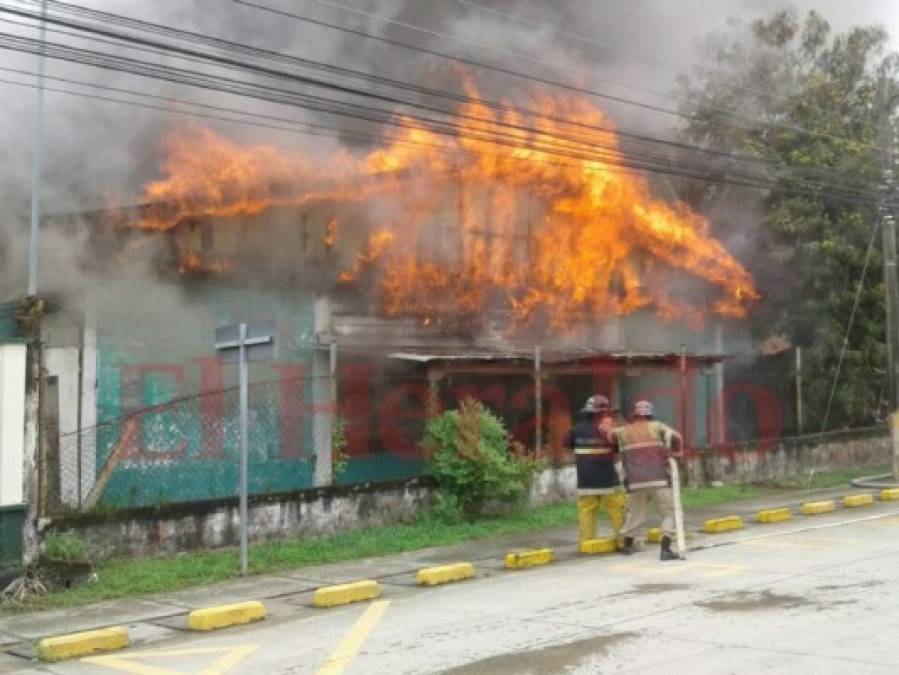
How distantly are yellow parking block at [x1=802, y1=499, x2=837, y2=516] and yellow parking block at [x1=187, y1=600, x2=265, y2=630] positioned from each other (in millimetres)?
7849

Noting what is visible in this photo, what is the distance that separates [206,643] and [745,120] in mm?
15984

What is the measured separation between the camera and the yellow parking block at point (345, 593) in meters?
7.52

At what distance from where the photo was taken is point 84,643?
20.6ft

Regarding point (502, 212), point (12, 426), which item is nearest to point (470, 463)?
point (12, 426)

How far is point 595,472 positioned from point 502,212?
24.4 ft

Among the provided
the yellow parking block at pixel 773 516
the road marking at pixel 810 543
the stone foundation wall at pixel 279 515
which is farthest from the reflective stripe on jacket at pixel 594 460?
the yellow parking block at pixel 773 516

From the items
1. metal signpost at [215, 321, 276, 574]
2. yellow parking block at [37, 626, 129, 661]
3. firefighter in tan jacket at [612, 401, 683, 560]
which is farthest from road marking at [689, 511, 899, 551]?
yellow parking block at [37, 626, 129, 661]

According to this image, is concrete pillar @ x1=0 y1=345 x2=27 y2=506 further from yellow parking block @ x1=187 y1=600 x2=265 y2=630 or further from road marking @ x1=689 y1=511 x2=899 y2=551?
road marking @ x1=689 y1=511 x2=899 y2=551

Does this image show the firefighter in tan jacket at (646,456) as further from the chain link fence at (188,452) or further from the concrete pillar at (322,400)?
the concrete pillar at (322,400)

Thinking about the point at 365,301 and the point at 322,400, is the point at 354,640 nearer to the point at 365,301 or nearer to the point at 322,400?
the point at 322,400

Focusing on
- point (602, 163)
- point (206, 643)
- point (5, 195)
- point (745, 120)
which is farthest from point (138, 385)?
point (745, 120)

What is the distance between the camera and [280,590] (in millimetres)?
8180

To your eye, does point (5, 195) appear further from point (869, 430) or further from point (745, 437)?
point (869, 430)

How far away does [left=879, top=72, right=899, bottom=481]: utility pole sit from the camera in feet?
49.7
